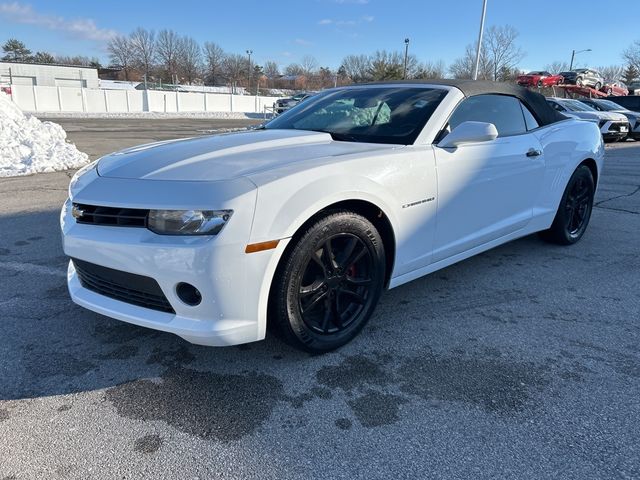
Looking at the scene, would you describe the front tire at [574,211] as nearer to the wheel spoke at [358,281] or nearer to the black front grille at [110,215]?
the wheel spoke at [358,281]

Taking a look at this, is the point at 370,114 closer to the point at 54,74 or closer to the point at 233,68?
the point at 54,74

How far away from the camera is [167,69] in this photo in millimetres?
78938

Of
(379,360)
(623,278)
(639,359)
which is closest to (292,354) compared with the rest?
(379,360)

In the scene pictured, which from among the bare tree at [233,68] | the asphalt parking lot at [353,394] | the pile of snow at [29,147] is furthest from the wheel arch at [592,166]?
the bare tree at [233,68]

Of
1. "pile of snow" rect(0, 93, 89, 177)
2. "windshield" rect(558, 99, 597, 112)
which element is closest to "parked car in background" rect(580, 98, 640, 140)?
"windshield" rect(558, 99, 597, 112)

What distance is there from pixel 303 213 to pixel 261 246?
0.90 ft

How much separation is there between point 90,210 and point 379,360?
1712 mm

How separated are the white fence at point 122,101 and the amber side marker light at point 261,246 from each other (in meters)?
34.7

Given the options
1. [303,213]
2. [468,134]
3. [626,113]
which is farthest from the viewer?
[626,113]

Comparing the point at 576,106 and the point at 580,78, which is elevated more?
the point at 580,78

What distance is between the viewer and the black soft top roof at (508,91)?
346 cm

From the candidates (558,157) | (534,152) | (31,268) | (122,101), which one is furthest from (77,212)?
(122,101)

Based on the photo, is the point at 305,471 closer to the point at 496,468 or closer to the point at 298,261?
the point at 496,468

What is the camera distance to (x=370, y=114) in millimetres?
3340
